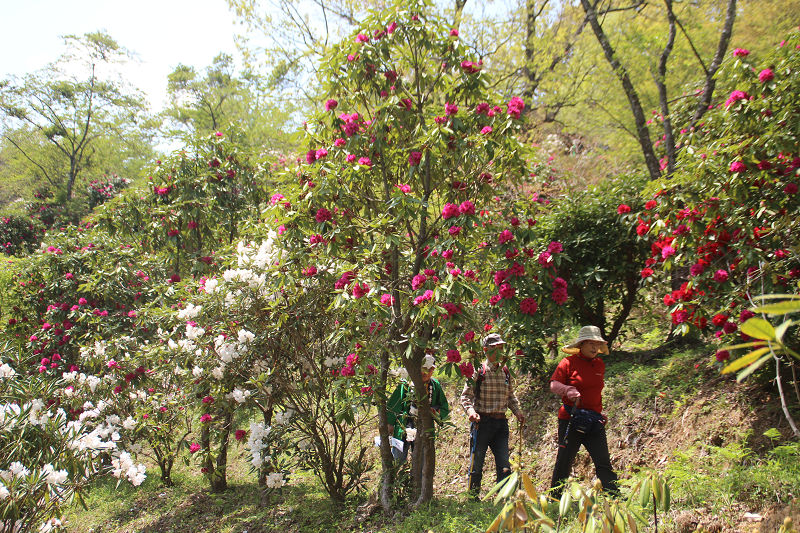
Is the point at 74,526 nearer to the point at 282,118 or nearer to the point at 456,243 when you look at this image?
the point at 456,243

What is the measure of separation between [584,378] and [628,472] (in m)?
1.10

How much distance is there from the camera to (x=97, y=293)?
7074 mm

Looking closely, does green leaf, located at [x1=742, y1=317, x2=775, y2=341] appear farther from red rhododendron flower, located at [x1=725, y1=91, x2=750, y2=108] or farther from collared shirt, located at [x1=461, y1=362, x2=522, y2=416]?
red rhododendron flower, located at [x1=725, y1=91, x2=750, y2=108]

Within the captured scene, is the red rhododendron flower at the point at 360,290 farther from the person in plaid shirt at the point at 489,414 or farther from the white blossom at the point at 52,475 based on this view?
the white blossom at the point at 52,475

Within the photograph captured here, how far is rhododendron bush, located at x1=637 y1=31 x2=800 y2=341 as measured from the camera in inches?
140

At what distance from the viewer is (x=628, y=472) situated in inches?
166

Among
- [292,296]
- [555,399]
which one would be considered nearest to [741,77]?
[555,399]

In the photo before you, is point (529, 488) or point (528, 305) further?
point (528, 305)

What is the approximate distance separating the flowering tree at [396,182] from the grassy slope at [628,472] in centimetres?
87

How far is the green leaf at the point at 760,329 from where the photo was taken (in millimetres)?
834

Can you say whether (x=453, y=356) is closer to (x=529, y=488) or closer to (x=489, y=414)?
(x=489, y=414)

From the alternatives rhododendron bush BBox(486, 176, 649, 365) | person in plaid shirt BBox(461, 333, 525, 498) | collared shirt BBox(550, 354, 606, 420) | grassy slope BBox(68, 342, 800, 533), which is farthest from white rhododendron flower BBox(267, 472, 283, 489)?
rhododendron bush BBox(486, 176, 649, 365)

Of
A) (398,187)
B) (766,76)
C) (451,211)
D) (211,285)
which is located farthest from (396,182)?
(766,76)

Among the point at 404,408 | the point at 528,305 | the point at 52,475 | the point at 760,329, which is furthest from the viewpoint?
the point at 404,408
